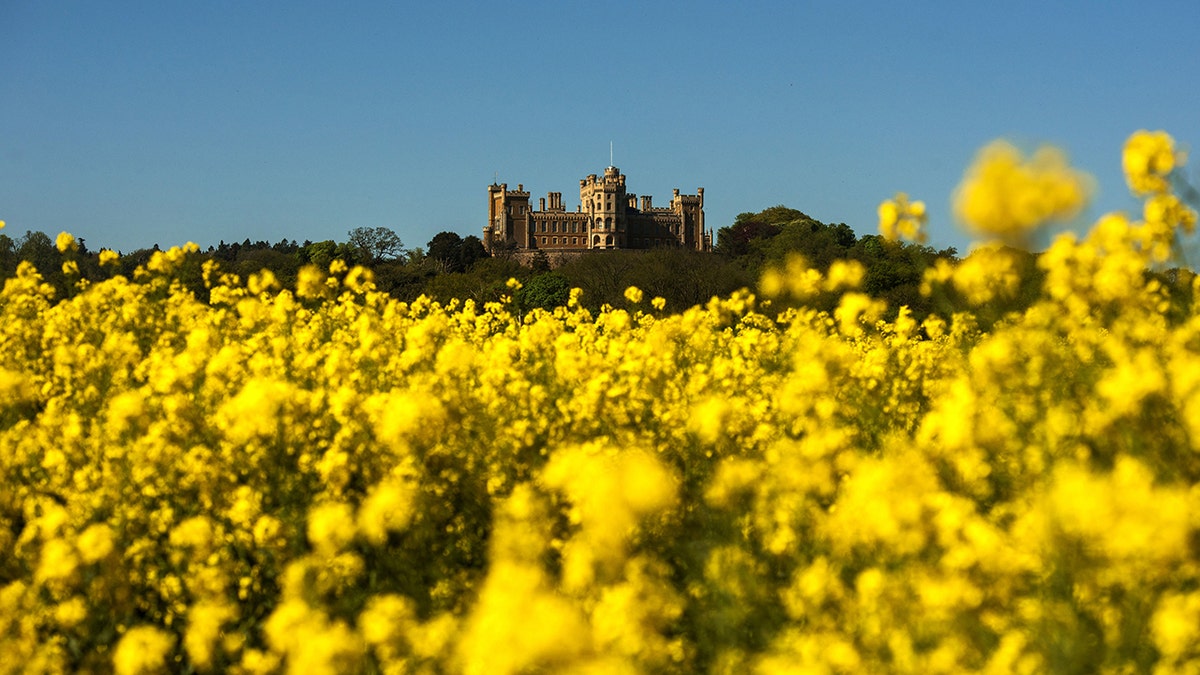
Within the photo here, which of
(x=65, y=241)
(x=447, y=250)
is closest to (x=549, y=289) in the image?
(x=447, y=250)

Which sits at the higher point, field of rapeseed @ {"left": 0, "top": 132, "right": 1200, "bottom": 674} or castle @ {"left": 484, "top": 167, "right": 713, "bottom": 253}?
castle @ {"left": 484, "top": 167, "right": 713, "bottom": 253}

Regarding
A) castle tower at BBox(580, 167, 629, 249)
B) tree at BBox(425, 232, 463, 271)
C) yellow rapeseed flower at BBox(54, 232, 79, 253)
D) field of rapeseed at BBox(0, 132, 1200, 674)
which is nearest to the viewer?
field of rapeseed at BBox(0, 132, 1200, 674)

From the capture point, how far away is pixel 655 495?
3.60 meters

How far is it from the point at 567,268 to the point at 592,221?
6722cm

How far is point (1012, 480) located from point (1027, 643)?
123cm

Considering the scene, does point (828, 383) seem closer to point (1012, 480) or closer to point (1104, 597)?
point (1012, 480)

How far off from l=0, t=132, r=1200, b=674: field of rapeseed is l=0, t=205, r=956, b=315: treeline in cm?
81

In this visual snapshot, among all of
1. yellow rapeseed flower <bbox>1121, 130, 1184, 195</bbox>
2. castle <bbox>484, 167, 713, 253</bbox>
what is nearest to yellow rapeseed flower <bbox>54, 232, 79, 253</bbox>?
yellow rapeseed flower <bbox>1121, 130, 1184, 195</bbox>

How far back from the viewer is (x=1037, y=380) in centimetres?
424

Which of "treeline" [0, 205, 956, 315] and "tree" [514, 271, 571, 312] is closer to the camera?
"treeline" [0, 205, 956, 315]

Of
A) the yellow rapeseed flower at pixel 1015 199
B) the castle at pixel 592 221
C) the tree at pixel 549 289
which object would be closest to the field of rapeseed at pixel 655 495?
the yellow rapeseed flower at pixel 1015 199

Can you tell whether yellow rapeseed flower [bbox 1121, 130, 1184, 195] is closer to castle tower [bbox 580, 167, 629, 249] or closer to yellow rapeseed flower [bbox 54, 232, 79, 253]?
yellow rapeseed flower [bbox 54, 232, 79, 253]

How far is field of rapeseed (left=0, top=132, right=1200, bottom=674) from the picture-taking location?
10.3ft

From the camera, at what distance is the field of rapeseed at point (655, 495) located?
3148 mm
